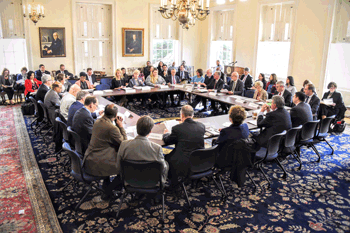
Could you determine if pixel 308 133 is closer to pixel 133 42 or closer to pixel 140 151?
pixel 140 151

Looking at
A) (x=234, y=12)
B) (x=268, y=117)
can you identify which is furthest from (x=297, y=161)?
(x=234, y=12)

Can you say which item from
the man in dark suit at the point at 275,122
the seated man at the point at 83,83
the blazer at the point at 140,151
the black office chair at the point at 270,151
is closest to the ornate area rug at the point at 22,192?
the blazer at the point at 140,151

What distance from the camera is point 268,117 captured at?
5.14m

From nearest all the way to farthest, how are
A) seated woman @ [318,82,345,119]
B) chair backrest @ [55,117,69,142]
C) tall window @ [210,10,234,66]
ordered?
chair backrest @ [55,117,69,142] → seated woman @ [318,82,345,119] → tall window @ [210,10,234,66]

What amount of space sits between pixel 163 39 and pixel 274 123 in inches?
415

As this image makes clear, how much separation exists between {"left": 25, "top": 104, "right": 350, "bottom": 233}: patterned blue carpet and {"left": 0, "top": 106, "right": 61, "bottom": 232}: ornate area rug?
0.50 ft

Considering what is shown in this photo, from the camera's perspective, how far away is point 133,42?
13.7 meters

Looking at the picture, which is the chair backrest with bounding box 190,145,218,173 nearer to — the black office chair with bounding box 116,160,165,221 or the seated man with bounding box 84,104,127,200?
the black office chair with bounding box 116,160,165,221

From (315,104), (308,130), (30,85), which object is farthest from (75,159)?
(30,85)

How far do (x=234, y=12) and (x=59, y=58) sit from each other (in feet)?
25.8

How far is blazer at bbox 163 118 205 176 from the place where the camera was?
4.02m

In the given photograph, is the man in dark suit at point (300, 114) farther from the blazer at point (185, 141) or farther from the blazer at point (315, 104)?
the blazer at point (185, 141)

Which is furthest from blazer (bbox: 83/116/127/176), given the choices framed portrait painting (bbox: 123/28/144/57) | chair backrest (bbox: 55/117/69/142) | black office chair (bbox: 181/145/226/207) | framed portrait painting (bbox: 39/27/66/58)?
framed portrait painting (bbox: 123/28/144/57)

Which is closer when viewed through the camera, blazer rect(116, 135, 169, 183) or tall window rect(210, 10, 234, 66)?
blazer rect(116, 135, 169, 183)
